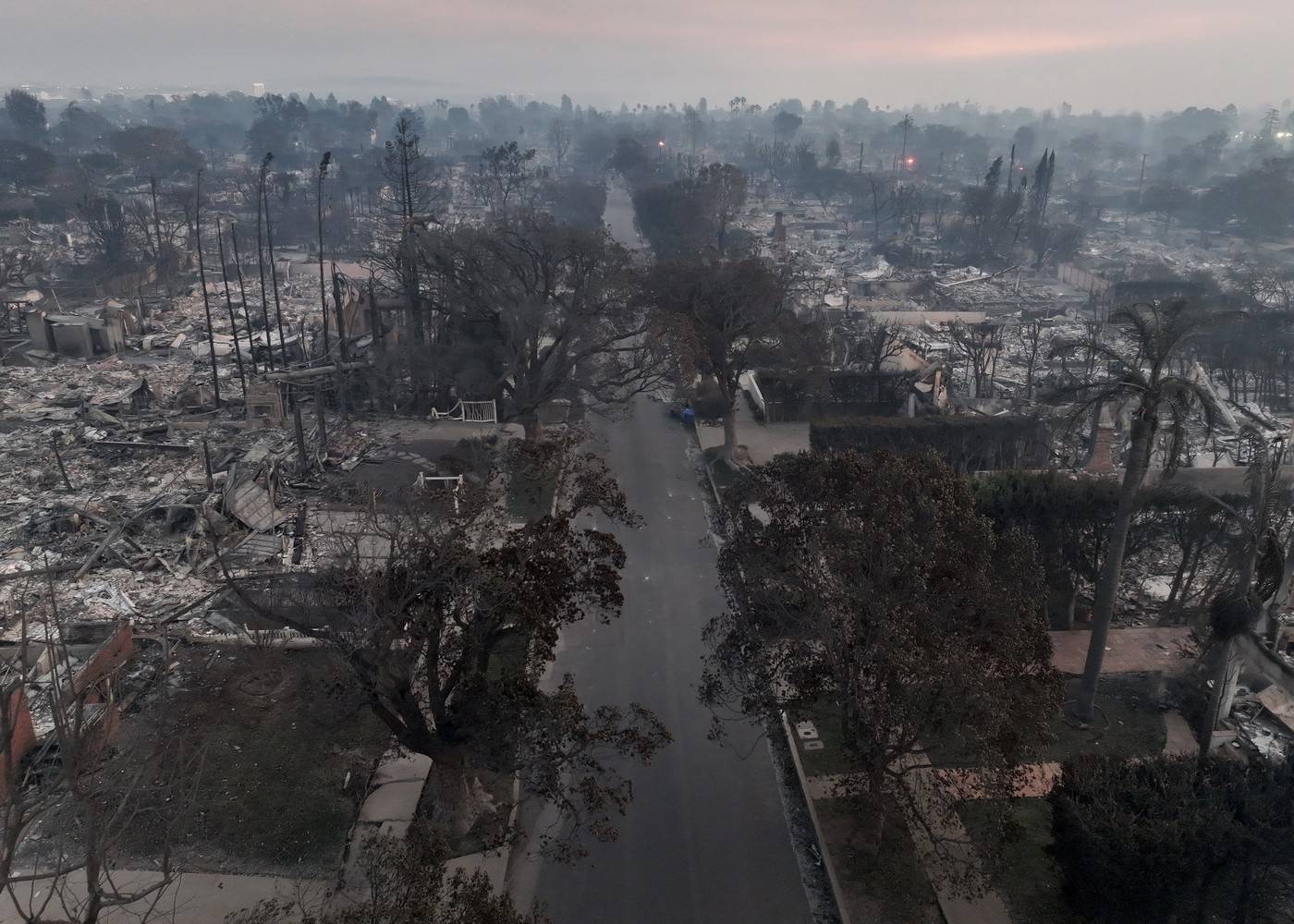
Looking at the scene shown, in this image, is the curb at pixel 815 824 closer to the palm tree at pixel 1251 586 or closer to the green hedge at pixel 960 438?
the palm tree at pixel 1251 586

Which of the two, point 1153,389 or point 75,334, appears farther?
point 75,334

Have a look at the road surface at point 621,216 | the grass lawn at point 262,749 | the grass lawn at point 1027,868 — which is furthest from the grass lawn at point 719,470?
the road surface at point 621,216

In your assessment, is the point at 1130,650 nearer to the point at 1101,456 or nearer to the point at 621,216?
the point at 1101,456

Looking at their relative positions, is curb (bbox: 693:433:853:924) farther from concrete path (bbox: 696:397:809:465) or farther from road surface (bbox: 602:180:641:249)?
road surface (bbox: 602:180:641:249)

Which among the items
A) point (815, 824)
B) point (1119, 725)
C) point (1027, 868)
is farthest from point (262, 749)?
point (1119, 725)

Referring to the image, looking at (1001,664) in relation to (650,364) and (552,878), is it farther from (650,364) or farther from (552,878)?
(650,364)
